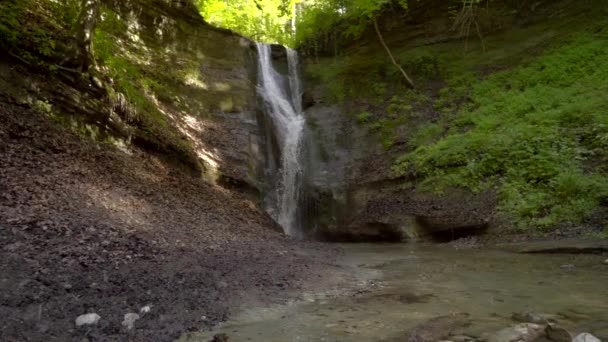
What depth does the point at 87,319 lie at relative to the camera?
387 cm

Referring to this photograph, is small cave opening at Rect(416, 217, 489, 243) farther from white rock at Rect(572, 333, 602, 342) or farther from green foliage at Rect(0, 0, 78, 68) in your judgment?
green foliage at Rect(0, 0, 78, 68)

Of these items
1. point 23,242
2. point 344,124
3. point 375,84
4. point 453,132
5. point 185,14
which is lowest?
point 23,242

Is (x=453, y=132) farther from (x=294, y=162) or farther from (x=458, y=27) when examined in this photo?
(x=458, y=27)

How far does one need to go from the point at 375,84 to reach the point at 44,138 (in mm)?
15216

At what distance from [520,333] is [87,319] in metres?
3.87

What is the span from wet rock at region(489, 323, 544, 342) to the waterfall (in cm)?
1101

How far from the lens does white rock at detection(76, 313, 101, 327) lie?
382 centimetres

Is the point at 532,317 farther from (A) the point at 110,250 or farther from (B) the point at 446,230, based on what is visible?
(B) the point at 446,230

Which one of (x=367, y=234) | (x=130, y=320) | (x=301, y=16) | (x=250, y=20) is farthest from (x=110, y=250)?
A: (x=250, y=20)

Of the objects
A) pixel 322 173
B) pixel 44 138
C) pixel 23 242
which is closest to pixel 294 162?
pixel 322 173

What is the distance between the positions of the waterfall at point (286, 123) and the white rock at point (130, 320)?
1039cm

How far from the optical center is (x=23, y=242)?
4.76m

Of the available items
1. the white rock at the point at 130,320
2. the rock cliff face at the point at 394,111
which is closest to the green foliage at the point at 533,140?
the rock cliff face at the point at 394,111

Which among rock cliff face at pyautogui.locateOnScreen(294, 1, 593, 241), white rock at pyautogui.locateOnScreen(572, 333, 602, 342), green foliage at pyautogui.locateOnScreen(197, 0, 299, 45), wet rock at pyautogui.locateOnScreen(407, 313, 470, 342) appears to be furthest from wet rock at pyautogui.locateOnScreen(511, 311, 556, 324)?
green foliage at pyautogui.locateOnScreen(197, 0, 299, 45)
